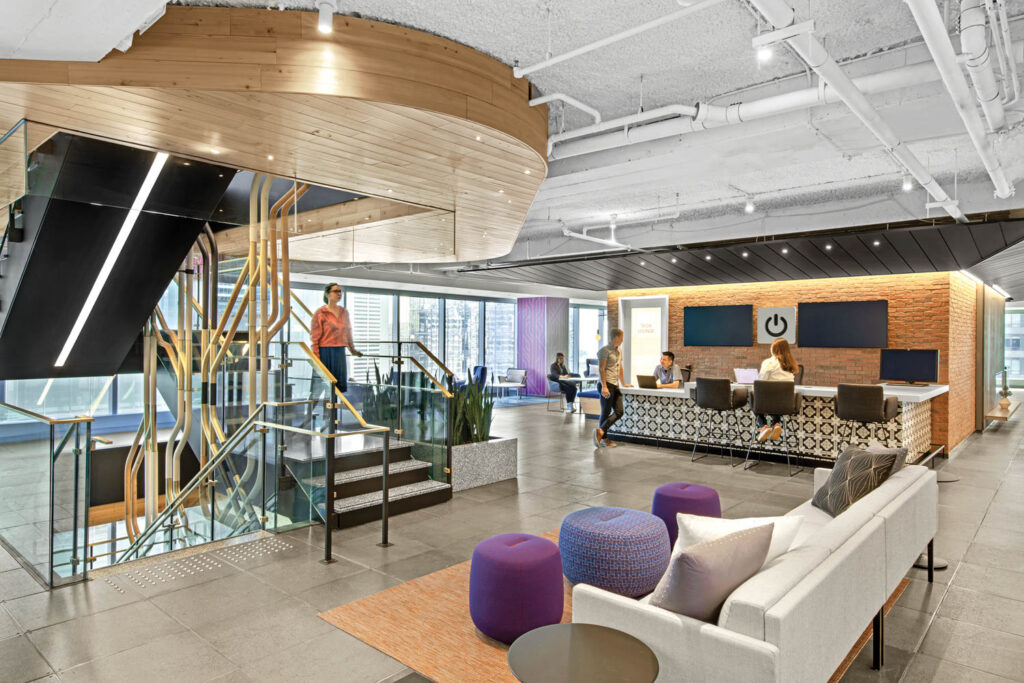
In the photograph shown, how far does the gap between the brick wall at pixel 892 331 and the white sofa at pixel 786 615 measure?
7.81 meters

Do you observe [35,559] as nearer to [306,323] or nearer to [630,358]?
[306,323]

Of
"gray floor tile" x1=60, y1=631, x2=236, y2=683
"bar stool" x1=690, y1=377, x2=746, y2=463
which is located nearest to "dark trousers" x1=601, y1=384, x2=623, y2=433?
"bar stool" x1=690, y1=377, x2=746, y2=463

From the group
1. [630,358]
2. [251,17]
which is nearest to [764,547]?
[251,17]

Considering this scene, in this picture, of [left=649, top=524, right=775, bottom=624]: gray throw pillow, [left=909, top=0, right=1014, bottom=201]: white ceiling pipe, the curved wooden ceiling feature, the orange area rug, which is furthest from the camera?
the curved wooden ceiling feature

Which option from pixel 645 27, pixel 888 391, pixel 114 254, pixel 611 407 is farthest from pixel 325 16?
pixel 888 391

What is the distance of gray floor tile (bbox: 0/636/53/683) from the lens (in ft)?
9.42

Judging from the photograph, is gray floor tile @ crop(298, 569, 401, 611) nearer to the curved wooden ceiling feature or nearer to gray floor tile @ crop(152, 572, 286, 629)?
gray floor tile @ crop(152, 572, 286, 629)

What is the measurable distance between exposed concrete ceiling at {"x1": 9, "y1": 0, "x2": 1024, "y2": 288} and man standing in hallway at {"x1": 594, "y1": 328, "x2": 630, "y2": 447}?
213 centimetres

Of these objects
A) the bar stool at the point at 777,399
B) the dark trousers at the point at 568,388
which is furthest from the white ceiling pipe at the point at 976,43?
the dark trousers at the point at 568,388

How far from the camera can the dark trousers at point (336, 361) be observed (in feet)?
20.7

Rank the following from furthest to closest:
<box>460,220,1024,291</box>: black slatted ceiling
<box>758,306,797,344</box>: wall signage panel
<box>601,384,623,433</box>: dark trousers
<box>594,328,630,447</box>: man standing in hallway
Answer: <box>758,306,797,344</box>: wall signage panel
<box>601,384,623,433</box>: dark trousers
<box>594,328,630,447</box>: man standing in hallway
<box>460,220,1024,291</box>: black slatted ceiling

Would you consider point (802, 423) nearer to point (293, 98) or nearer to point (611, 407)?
point (611, 407)

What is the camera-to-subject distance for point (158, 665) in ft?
9.75

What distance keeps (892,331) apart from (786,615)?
31.9 ft
